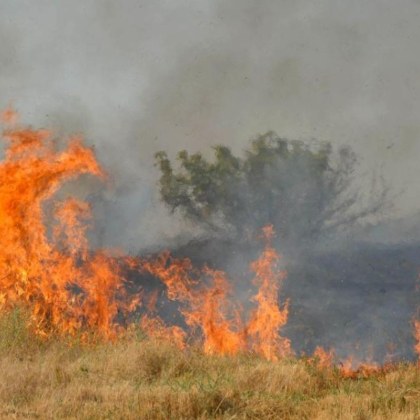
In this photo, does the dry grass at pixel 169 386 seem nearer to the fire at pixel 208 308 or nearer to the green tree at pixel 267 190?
the fire at pixel 208 308

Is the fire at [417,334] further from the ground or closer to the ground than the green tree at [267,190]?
closer to the ground

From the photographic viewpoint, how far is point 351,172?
22922mm

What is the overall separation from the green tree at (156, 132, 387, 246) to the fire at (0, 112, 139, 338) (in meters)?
8.94

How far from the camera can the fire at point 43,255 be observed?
1162cm

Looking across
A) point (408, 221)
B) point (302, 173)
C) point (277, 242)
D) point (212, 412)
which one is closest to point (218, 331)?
point (212, 412)

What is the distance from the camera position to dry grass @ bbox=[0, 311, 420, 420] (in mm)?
6133

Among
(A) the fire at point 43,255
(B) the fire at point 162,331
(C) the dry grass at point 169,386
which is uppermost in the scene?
(A) the fire at point 43,255

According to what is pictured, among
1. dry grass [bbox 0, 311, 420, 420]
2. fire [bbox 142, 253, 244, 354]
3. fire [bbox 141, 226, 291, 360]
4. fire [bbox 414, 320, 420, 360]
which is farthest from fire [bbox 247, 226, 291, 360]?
fire [bbox 414, 320, 420, 360]

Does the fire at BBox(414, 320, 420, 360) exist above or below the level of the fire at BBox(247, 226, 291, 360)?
below

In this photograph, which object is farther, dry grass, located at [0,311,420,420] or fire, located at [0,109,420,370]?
fire, located at [0,109,420,370]

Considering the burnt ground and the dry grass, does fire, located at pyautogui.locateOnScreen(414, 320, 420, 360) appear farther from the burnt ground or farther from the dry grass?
the dry grass

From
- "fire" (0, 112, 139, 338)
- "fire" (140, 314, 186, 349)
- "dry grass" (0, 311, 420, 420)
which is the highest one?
"fire" (0, 112, 139, 338)

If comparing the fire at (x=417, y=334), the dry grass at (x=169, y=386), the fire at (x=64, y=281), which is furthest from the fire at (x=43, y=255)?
the fire at (x=417, y=334)

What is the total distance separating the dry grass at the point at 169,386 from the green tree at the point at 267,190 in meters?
12.5
